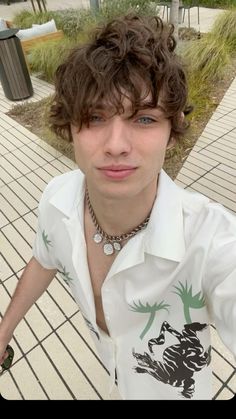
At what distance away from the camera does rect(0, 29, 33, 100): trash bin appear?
17.3ft

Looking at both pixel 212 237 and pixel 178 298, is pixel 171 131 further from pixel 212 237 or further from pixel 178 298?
pixel 178 298

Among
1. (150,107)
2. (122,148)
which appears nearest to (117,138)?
(122,148)

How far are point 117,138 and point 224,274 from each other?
494 millimetres

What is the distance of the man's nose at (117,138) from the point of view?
85 centimetres

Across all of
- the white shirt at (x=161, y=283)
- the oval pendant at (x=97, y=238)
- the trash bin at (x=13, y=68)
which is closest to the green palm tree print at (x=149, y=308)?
the white shirt at (x=161, y=283)

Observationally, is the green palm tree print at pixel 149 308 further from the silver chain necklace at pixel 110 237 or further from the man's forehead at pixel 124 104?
the man's forehead at pixel 124 104

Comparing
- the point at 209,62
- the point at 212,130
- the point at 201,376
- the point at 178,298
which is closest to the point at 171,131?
the point at 178,298

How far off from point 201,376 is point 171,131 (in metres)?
0.96

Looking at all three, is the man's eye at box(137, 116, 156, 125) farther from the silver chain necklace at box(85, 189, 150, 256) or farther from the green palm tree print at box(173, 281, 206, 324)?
the green palm tree print at box(173, 281, 206, 324)

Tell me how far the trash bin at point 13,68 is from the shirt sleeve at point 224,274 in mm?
5550

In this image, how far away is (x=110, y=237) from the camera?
3.84ft

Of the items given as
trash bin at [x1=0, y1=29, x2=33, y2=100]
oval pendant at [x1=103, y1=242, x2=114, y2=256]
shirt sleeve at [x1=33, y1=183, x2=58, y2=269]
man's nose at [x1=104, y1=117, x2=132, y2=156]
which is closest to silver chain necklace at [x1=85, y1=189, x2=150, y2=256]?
oval pendant at [x1=103, y1=242, x2=114, y2=256]

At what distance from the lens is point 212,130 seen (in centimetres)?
440

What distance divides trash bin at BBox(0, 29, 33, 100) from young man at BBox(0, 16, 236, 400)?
492cm
